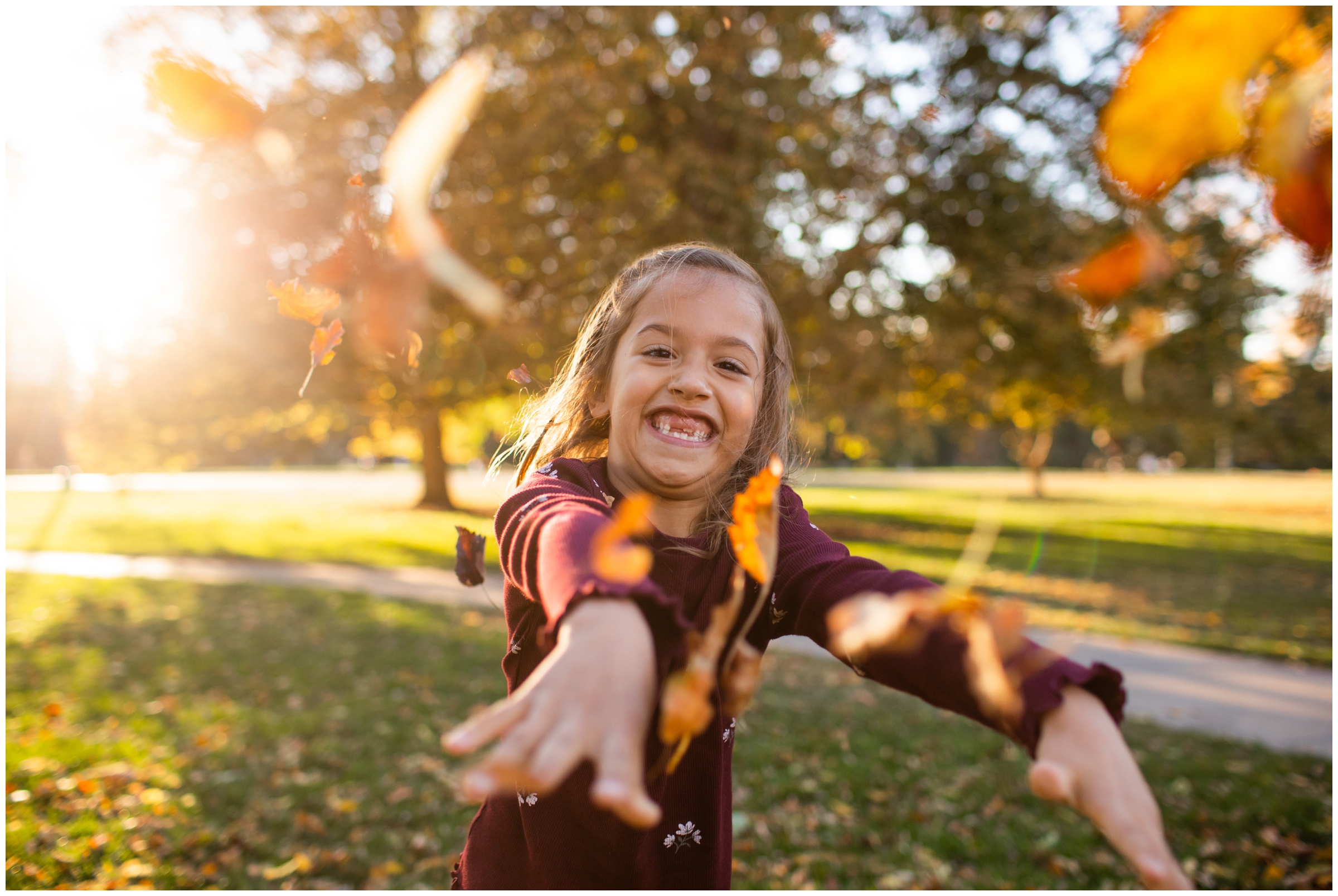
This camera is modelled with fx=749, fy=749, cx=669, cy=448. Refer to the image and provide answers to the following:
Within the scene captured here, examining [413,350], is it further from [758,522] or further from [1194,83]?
[1194,83]

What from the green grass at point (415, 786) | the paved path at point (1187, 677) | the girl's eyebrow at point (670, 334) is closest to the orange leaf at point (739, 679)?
the girl's eyebrow at point (670, 334)

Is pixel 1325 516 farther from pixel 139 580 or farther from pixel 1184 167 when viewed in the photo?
pixel 139 580

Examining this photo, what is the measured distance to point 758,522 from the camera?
1330 mm

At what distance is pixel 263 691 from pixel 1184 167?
659 cm

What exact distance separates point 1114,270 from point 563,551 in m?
6.23

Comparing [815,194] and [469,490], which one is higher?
[815,194]

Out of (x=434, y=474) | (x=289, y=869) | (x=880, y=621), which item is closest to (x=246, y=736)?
(x=289, y=869)

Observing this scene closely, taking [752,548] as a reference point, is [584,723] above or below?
below

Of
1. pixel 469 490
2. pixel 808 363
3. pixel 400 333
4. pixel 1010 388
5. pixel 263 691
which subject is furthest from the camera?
pixel 469 490

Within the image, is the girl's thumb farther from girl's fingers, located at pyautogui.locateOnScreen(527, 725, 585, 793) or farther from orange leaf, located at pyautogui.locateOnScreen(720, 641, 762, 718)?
girl's fingers, located at pyautogui.locateOnScreen(527, 725, 585, 793)

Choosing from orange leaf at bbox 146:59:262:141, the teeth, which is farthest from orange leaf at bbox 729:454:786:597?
orange leaf at bbox 146:59:262:141

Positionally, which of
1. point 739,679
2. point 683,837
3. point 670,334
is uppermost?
point 670,334

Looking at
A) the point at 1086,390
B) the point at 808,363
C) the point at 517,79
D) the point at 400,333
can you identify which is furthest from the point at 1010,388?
the point at 400,333

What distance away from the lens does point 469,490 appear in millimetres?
28016
